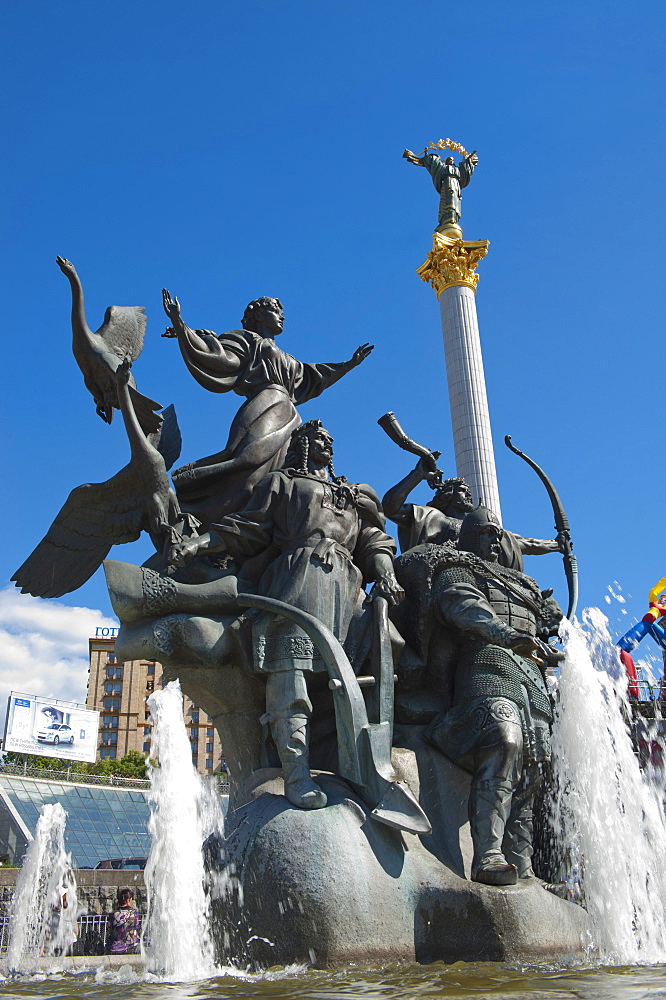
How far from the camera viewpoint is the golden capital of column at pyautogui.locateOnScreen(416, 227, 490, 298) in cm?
2962

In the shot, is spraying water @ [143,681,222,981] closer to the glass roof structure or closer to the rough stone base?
the rough stone base

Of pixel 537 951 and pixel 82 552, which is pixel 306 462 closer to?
pixel 82 552

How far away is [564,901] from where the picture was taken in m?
A: 5.14

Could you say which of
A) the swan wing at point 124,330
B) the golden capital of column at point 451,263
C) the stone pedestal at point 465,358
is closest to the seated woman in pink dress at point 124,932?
the swan wing at point 124,330

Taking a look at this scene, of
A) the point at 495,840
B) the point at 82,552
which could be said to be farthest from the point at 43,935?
the point at 495,840

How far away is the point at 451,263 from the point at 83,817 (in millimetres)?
23407

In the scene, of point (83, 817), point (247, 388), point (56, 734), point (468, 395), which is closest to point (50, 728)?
point (56, 734)

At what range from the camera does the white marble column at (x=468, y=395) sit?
1014 inches

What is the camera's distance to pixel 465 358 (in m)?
27.8

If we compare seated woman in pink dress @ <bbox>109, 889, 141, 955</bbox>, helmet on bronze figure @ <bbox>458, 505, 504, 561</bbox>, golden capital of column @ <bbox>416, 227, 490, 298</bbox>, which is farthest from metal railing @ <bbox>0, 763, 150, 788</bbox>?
helmet on bronze figure @ <bbox>458, 505, 504, 561</bbox>

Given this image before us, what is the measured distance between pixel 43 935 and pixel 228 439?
561 centimetres

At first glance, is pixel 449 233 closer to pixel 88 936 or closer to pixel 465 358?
pixel 465 358

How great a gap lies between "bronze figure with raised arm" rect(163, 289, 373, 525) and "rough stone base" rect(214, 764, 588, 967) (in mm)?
2875

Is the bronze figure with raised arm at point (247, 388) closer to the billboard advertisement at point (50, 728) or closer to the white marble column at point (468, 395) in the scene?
the white marble column at point (468, 395)
